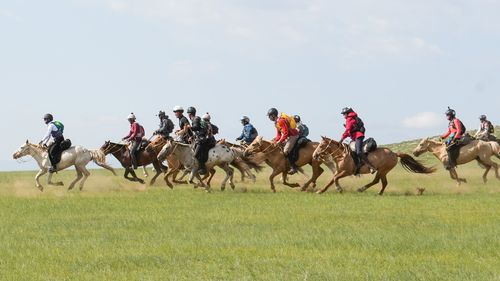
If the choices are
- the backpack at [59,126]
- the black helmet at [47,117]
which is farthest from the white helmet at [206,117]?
the black helmet at [47,117]

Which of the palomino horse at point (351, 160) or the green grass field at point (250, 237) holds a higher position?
the palomino horse at point (351, 160)

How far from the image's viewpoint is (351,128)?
23.7 meters

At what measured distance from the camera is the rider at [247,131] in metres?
28.7

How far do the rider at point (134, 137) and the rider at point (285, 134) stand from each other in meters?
5.81

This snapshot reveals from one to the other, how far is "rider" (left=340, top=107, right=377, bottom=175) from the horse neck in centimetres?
971

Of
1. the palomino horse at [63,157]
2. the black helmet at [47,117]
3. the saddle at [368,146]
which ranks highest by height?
the black helmet at [47,117]

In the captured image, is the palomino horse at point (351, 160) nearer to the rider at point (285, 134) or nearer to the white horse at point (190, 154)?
the rider at point (285, 134)

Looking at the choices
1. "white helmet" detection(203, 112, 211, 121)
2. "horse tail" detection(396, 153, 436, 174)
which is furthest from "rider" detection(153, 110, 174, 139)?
"horse tail" detection(396, 153, 436, 174)

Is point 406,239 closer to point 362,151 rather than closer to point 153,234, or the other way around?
point 153,234

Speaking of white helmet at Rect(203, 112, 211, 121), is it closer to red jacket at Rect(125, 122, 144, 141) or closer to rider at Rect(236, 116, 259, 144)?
rider at Rect(236, 116, 259, 144)

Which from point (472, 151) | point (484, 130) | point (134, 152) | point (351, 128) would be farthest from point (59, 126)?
point (484, 130)

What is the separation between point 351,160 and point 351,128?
970 millimetres

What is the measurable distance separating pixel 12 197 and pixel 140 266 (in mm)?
14190

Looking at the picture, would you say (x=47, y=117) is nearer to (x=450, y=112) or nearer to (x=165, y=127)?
(x=165, y=127)
